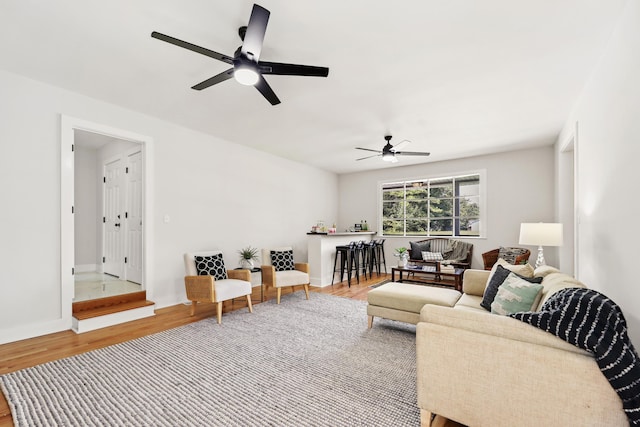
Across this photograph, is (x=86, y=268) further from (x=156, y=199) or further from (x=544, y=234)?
(x=544, y=234)

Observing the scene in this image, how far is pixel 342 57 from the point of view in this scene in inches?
98.3

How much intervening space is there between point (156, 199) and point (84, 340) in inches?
74.7

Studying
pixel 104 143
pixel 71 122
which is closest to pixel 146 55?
pixel 71 122

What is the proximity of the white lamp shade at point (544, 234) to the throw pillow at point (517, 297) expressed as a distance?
1.42 m

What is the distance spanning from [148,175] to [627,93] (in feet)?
16.3

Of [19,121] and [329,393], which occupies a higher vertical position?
[19,121]

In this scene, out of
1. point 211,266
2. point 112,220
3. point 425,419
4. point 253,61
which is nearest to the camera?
point 425,419

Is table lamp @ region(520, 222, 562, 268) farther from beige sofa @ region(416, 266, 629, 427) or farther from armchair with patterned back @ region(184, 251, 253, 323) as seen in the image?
Result: armchair with patterned back @ region(184, 251, 253, 323)

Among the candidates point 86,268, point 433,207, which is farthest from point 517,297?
point 86,268

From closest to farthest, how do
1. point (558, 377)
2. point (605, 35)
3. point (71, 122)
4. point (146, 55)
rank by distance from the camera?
point (558, 377) < point (605, 35) < point (146, 55) < point (71, 122)

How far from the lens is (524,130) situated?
438cm

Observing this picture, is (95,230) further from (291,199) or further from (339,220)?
(339,220)

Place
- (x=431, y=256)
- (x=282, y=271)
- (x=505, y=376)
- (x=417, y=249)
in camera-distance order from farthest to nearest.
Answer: (x=417, y=249), (x=431, y=256), (x=282, y=271), (x=505, y=376)

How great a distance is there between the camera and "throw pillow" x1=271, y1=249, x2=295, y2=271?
188 inches
